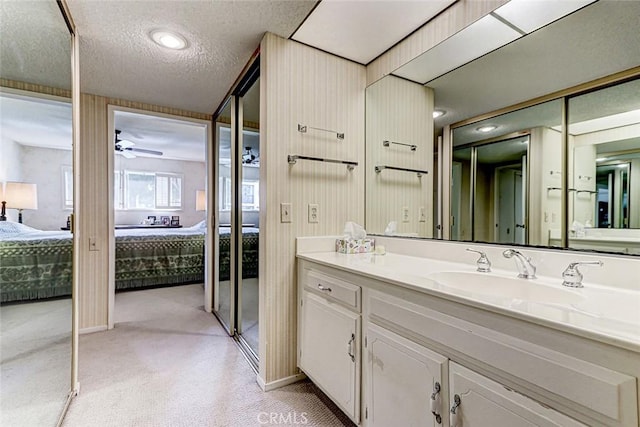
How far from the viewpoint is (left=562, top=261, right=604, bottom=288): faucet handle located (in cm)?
105

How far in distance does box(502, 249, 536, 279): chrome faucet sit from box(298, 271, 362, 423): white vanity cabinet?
2.23 ft

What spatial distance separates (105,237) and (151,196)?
4651mm

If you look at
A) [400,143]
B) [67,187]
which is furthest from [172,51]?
[400,143]

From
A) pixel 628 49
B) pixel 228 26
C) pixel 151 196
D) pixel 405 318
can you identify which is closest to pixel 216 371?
pixel 405 318

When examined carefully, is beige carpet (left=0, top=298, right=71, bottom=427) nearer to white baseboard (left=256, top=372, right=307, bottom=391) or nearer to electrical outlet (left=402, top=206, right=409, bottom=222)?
white baseboard (left=256, top=372, right=307, bottom=391)

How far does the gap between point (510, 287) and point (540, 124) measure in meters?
0.77

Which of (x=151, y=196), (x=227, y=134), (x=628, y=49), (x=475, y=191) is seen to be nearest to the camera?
(x=628, y=49)

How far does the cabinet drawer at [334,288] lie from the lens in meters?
1.39

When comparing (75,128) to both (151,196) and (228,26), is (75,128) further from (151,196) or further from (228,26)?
(151,196)

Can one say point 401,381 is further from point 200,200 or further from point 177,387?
point 200,200

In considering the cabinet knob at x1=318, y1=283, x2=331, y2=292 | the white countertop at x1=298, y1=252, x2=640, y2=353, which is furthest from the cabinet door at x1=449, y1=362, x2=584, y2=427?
the cabinet knob at x1=318, y1=283, x2=331, y2=292

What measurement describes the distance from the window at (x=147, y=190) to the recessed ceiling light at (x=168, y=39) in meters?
5.72

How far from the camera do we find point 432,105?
1876 mm

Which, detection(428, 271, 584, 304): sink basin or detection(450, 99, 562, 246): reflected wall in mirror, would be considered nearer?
detection(428, 271, 584, 304): sink basin
